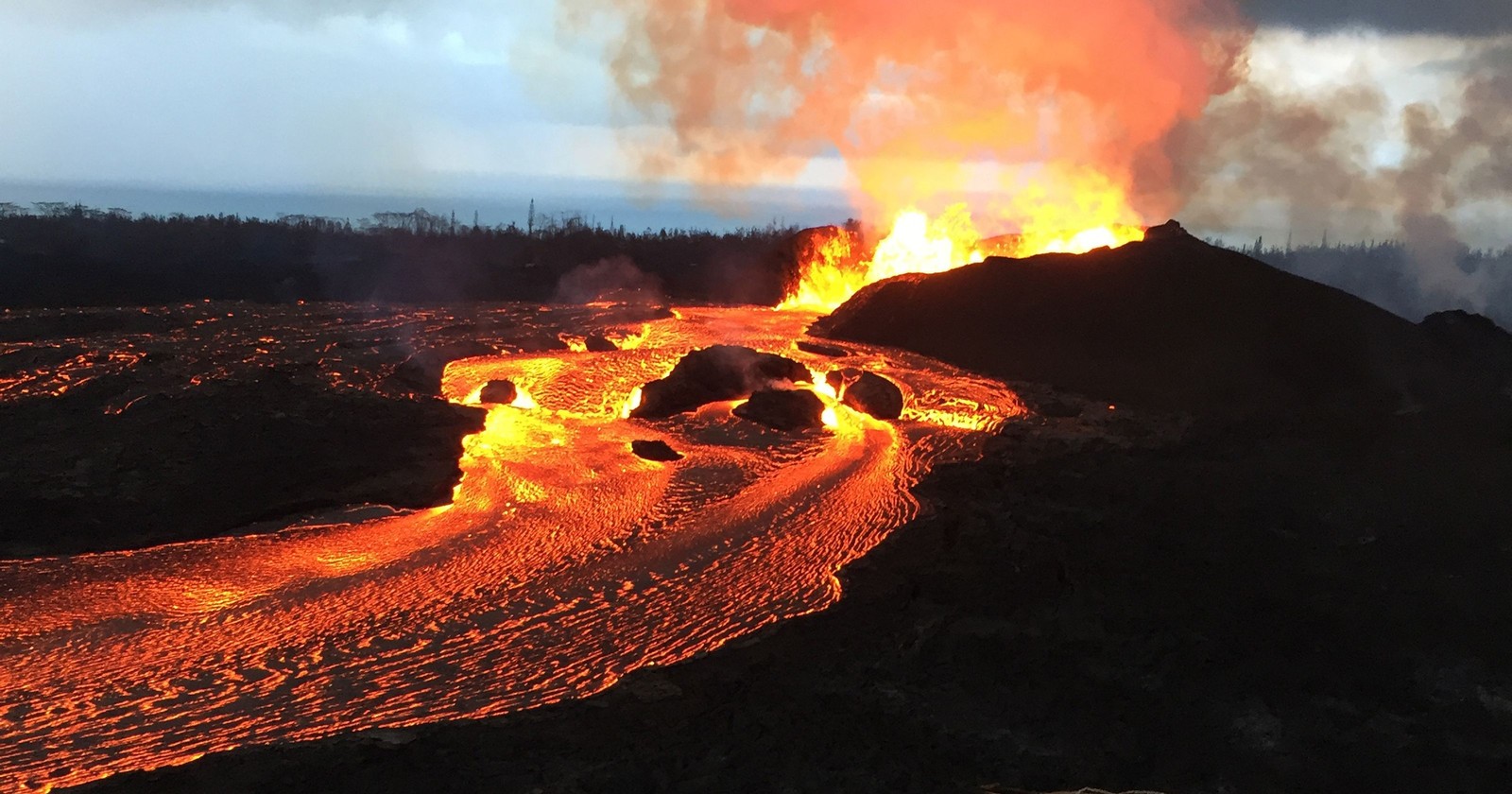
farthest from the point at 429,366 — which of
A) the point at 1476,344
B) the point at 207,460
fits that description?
the point at 1476,344

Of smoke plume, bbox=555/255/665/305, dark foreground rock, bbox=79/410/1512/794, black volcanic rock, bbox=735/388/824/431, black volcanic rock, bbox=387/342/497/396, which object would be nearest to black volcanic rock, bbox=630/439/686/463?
black volcanic rock, bbox=735/388/824/431

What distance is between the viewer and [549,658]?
10.3 metres

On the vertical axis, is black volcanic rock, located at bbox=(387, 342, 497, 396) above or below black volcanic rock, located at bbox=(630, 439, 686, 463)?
above

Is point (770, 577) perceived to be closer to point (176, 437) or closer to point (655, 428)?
point (655, 428)

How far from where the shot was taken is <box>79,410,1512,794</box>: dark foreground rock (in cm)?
809

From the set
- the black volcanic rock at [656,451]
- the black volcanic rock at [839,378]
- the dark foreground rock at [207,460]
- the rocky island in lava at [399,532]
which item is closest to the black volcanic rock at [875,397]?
the rocky island in lava at [399,532]

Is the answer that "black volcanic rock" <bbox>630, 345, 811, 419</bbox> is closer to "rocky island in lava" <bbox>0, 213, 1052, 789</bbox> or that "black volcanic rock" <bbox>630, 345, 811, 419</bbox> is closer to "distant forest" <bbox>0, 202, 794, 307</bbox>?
"rocky island in lava" <bbox>0, 213, 1052, 789</bbox>

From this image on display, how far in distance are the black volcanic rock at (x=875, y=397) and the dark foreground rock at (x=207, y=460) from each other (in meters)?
8.87

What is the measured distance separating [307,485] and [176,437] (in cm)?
355

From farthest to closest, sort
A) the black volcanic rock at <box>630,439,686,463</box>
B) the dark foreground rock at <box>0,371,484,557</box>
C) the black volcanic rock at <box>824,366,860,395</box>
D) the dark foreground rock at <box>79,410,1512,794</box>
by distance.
→ 1. the black volcanic rock at <box>824,366,860,395</box>
2. the black volcanic rock at <box>630,439,686,463</box>
3. the dark foreground rock at <box>0,371,484,557</box>
4. the dark foreground rock at <box>79,410,1512,794</box>

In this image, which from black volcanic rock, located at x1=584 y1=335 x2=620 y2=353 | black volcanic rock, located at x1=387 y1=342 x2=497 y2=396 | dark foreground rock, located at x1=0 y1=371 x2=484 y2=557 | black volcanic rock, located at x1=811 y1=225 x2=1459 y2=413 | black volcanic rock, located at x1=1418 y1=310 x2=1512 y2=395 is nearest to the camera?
dark foreground rock, located at x1=0 y1=371 x2=484 y2=557

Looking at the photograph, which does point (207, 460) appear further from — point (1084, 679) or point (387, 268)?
point (387, 268)

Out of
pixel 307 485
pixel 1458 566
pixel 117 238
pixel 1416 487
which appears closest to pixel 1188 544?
pixel 1458 566

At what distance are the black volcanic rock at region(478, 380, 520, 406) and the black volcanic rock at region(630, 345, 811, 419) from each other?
3306 millimetres
